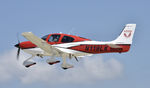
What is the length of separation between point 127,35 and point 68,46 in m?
5.06

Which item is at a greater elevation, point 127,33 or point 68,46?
point 127,33

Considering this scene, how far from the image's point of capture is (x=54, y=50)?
46500 millimetres

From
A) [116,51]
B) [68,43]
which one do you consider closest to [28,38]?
[68,43]

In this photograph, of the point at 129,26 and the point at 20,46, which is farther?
the point at 20,46

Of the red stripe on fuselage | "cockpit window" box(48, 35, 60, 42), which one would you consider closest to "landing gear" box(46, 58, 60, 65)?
"cockpit window" box(48, 35, 60, 42)

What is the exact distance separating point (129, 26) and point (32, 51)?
8.74 m

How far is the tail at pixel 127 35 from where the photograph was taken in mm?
45750

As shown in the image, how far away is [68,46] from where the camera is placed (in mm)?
47031

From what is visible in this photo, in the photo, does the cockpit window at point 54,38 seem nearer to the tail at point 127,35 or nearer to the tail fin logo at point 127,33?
the tail at point 127,35

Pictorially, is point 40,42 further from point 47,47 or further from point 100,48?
point 100,48

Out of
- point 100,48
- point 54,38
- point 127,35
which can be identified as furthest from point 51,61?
point 127,35

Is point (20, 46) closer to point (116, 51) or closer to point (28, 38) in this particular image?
point (28, 38)

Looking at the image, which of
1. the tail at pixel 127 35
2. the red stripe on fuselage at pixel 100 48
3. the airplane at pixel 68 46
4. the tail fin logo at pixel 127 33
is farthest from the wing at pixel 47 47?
the tail fin logo at pixel 127 33

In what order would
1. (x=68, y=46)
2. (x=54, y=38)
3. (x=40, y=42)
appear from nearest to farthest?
(x=40, y=42)
(x=68, y=46)
(x=54, y=38)
